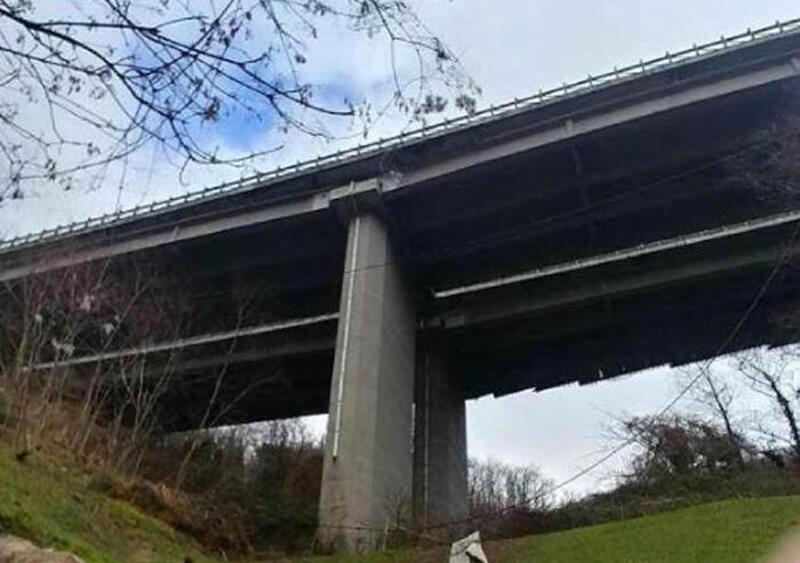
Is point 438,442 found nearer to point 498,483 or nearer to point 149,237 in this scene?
point 149,237

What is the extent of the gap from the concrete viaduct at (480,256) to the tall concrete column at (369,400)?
41 mm

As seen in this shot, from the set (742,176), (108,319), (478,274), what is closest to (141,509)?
(108,319)

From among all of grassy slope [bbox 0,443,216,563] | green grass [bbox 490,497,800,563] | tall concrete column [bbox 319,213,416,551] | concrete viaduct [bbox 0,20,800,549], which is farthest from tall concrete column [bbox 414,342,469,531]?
grassy slope [bbox 0,443,216,563]

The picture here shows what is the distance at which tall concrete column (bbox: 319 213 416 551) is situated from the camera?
13227 millimetres

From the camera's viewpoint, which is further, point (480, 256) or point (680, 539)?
point (480, 256)

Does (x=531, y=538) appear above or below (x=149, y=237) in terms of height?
below

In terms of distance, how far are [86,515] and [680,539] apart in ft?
20.5

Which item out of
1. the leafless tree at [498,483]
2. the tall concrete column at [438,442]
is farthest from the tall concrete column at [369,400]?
the leafless tree at [498,483]

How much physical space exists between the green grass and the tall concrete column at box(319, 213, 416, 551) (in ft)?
9.48

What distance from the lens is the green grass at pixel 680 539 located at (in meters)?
8.70

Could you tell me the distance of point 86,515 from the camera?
29.6ft

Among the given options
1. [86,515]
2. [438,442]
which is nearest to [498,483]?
[438,442]

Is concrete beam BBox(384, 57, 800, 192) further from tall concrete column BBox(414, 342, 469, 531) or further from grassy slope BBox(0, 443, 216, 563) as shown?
grassy slope BBox(0, 443, 216, 563)

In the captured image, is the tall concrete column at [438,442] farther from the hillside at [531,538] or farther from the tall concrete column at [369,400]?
the hillside at [531,538]
